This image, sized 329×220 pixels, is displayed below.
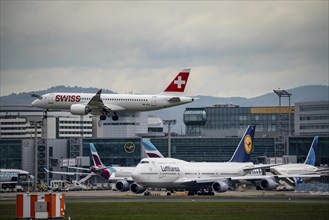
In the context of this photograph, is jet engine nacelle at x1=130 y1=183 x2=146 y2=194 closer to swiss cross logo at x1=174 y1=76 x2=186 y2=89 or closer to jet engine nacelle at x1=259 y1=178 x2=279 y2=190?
swiss cross logo at x1=174 y1=76 x2=186 y2=89

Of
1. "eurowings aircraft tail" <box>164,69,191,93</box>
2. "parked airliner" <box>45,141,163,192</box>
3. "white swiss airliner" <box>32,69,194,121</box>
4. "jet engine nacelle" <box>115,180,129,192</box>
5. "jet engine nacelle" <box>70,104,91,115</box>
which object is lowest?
"jet engine nacelle" <box>115,180,129,192</box>

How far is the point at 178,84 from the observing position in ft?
436

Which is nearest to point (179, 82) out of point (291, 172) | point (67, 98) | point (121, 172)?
point (67, 98)

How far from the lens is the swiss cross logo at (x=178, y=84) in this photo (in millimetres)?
132125

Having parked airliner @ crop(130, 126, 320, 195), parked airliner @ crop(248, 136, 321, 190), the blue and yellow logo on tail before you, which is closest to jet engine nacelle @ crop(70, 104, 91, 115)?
parked airliner @ crop(130, 126, 320, 195)

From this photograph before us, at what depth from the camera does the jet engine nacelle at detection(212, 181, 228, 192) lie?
127625mm

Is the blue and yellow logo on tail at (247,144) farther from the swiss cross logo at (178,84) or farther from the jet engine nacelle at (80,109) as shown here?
the jet engine nacelle at (80,109)

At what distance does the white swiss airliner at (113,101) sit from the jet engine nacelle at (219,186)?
13.9 meters

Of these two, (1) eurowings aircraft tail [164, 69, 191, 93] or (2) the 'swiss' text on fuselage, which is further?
(1) eurowings aircraft tail [164, 69, 191, 93]

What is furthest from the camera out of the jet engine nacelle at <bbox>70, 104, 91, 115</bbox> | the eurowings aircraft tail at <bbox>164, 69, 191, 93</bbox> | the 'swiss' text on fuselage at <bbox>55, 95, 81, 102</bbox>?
the eurowings aircraft tail at <bbox>164, 69, 191, 93</bbox>

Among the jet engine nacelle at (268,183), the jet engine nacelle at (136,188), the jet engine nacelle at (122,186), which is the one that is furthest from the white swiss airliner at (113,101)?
the jet engine nacelle at (268,183)

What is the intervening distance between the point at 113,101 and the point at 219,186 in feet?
65.2

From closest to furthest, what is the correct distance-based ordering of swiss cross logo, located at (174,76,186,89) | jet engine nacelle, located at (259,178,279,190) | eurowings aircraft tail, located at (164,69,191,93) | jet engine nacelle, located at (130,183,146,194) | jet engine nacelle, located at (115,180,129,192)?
jet engine nacelle, located at (259,178,279,190), jet engine nacelle, located at (130,183,146,194), eurowings aircraft tail, located at (164,69,191,93), swiss cross logo, located at (174,76,186,89), jet engine nacelle, located at (115,180,129,192)

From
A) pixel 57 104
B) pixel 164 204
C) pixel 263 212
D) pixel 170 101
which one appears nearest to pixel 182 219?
pixel 263 212
